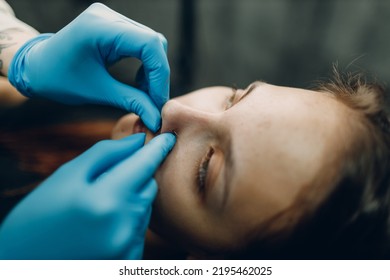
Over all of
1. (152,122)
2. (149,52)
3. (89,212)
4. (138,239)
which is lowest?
(138,239)

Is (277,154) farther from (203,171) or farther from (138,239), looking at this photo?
(138,239)

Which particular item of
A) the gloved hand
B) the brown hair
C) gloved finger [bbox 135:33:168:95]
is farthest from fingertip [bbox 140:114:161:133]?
the brown hair

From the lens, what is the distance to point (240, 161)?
0.74 m

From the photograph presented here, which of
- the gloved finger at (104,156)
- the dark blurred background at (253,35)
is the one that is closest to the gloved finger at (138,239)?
the gloved finger at (104,156)

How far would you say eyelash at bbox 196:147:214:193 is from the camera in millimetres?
796

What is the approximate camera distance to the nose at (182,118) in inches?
32.2

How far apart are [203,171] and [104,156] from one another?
25 cm

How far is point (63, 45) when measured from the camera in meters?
0.93

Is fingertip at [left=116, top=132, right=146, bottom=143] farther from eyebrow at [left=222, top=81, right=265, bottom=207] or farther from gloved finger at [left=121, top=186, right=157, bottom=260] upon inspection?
eyebrow at [left=222, top=81, right=265, bottom=207]

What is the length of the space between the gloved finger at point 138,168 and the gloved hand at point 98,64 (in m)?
0.10

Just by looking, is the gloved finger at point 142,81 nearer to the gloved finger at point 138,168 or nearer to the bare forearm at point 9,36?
the gloved finger at point 138,168

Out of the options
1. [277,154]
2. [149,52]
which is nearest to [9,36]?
[149,52]

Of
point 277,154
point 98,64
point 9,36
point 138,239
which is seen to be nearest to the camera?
point 277,154
